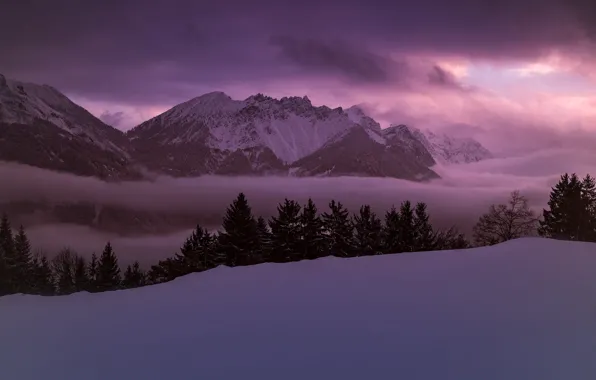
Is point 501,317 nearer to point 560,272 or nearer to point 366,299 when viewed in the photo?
point 366,299

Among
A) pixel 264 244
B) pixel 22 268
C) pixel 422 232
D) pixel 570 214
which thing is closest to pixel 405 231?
pixel 422 232

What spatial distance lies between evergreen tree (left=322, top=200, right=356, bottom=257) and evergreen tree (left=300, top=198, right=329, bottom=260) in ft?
6.31

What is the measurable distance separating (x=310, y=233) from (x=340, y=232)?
166 inches

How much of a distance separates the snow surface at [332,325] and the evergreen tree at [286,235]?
23.6 metres

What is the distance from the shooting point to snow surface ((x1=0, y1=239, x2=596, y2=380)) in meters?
7.86

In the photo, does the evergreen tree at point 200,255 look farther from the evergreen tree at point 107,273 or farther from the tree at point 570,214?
the tree at point 570,214

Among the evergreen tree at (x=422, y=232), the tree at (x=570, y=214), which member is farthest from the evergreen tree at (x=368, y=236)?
the tree at (x=570, y=214)

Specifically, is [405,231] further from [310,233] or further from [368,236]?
[310,233]

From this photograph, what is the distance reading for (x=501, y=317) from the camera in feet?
31.7

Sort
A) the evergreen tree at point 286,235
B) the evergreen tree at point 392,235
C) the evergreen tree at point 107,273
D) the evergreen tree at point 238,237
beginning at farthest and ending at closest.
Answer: the evergreen tree at point 107,273 → the evergreen tree at point 392,235 → the evergreen tree at point 286,235 → the evergreen tree at point 238,237

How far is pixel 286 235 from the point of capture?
38469mm

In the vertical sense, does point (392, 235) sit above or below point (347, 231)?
below

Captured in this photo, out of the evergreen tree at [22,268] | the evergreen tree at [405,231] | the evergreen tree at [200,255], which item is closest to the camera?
the evergreen tree at [200,255]

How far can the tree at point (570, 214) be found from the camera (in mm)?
43594
